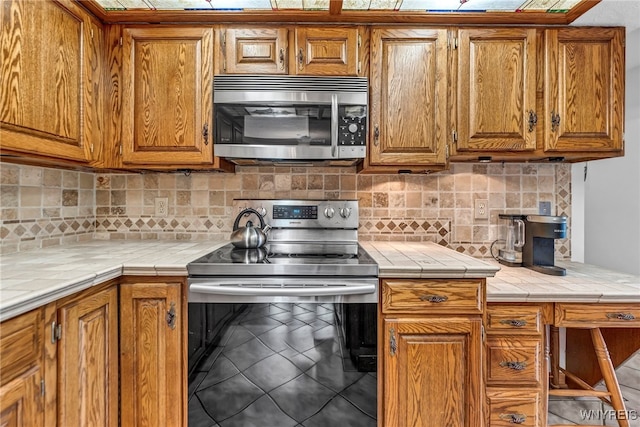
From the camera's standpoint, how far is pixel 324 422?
4.45 feet

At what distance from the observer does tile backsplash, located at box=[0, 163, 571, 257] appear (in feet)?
6.84

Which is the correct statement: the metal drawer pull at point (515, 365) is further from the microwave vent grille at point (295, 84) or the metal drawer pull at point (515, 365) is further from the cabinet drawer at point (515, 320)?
the microwave vent grille at point (295, 84)

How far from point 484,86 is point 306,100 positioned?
925 mm

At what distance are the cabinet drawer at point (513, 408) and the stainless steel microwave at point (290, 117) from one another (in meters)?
1.24

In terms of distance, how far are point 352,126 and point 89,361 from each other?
146 centimetres

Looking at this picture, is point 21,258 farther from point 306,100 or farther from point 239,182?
point 306,100

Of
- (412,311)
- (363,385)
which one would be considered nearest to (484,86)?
(412,311)

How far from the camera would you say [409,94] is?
174cm

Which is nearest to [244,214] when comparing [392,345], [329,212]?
[329,212]

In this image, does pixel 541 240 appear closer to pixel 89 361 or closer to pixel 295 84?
pixel 295 84

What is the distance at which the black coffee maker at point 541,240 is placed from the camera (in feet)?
5.69

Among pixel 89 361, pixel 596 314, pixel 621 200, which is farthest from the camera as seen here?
pixel 621 200

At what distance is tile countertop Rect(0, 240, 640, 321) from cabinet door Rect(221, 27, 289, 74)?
97 centimetres

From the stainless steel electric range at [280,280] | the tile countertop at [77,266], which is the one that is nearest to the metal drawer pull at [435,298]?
the stainless steel electric range at [280,280]
